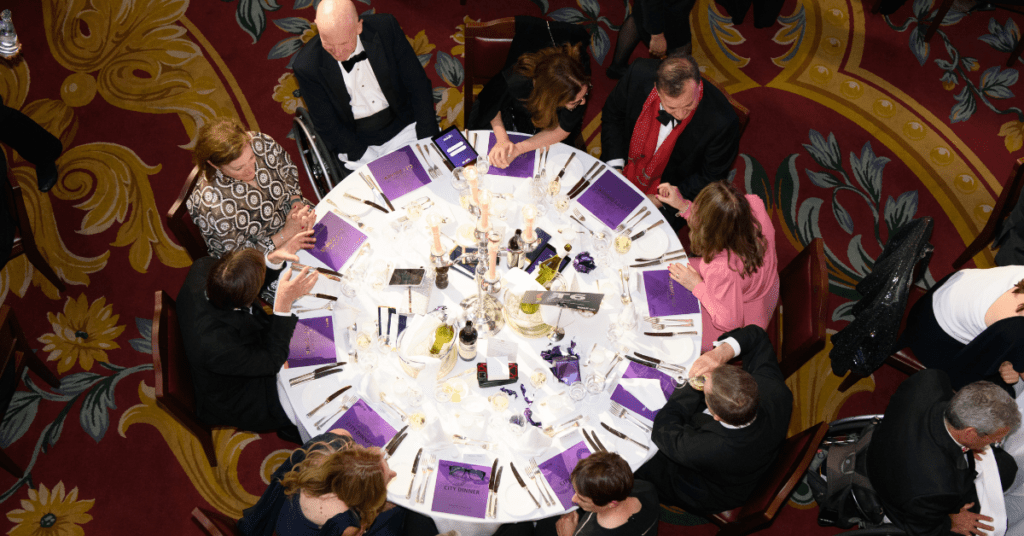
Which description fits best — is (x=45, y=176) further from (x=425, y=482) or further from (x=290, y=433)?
(x=425, y=482)

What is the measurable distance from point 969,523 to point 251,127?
5.03 meters

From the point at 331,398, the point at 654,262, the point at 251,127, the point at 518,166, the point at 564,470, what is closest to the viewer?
the point at 564,470

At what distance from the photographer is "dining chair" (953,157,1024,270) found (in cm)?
364

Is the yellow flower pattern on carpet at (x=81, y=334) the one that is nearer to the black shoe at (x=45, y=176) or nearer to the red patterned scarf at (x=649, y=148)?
the black shoe at (x=45, y=176)

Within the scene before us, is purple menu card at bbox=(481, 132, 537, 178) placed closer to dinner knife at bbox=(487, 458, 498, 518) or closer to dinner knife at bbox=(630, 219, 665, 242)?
dinner knife at bbox=(630, 219, 665, 242)

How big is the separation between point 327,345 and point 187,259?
210cm

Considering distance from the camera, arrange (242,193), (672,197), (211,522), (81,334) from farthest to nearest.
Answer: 1. (81,334)
2. (672,197)
3. (242,193)
4. (211,522)

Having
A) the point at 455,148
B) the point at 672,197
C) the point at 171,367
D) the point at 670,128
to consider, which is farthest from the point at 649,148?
the point at 171,367

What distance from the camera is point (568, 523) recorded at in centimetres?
294

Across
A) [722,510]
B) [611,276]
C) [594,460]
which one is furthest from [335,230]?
[722,510]

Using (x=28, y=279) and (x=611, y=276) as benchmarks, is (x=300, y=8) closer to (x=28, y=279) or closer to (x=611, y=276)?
(x=28, y=279)

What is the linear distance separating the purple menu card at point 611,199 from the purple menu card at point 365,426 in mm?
1510

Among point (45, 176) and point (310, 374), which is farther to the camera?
point (45, 176)

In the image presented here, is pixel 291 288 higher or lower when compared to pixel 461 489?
higher
